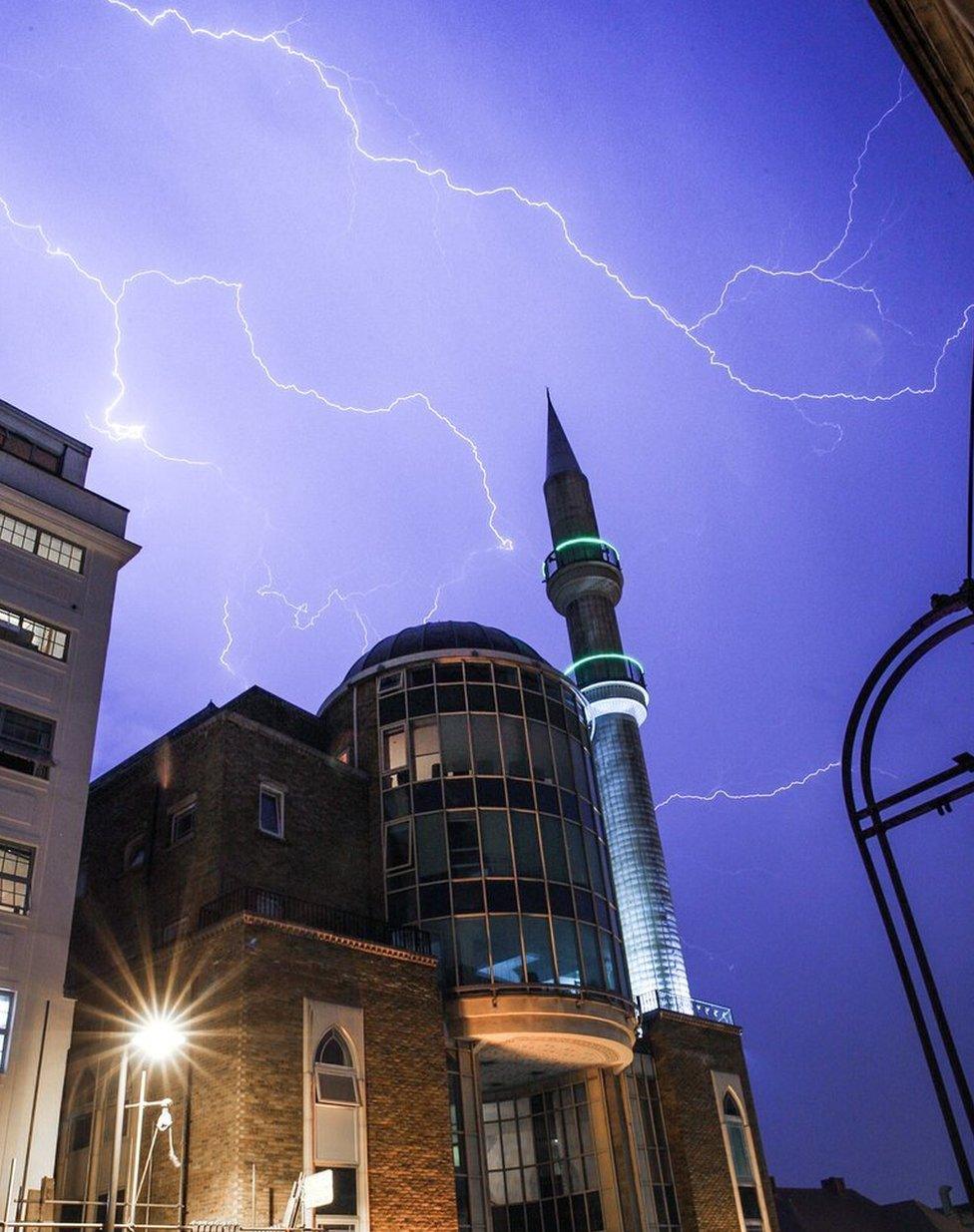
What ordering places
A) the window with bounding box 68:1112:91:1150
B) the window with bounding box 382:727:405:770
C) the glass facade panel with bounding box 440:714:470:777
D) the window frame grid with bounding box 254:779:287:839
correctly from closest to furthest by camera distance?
the window with bounding box 68:1112:91:1150 < the window frame grid with bounding box 254:779:287:839 < the glass facade panel with bounding box 440:714:470:777 < the window with bounding box 382:727:405:770

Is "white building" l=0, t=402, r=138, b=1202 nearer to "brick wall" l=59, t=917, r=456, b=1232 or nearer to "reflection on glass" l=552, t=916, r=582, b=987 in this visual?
"brick wall" l=59, t=917, r=456, b=1232

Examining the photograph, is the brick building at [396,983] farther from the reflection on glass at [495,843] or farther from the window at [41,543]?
the window at [41,543]

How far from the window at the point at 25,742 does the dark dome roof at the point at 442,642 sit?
10420 millimetres

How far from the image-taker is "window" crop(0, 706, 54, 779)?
23547 mm

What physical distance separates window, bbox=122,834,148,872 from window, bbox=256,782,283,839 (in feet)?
12.4

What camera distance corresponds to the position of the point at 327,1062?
73.6ft

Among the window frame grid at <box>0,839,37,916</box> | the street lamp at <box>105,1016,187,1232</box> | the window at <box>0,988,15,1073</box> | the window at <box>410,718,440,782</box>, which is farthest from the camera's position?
the window at <box>410,718,440,782</box>

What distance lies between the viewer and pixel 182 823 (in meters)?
28.2

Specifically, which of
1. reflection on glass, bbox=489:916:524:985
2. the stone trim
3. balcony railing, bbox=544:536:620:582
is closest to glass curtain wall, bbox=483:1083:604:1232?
reflection on glass, bbox=489:916:524:985

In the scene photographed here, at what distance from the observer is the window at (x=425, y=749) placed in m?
30.5

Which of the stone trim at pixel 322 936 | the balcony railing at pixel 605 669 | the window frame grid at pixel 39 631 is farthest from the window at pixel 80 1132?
the balcony railing at pixel 605 669

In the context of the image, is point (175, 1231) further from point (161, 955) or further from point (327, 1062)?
point (161, 955)

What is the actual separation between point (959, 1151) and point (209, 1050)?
19.4 metres

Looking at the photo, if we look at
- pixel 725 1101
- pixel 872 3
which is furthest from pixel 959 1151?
pixel 725 1101
